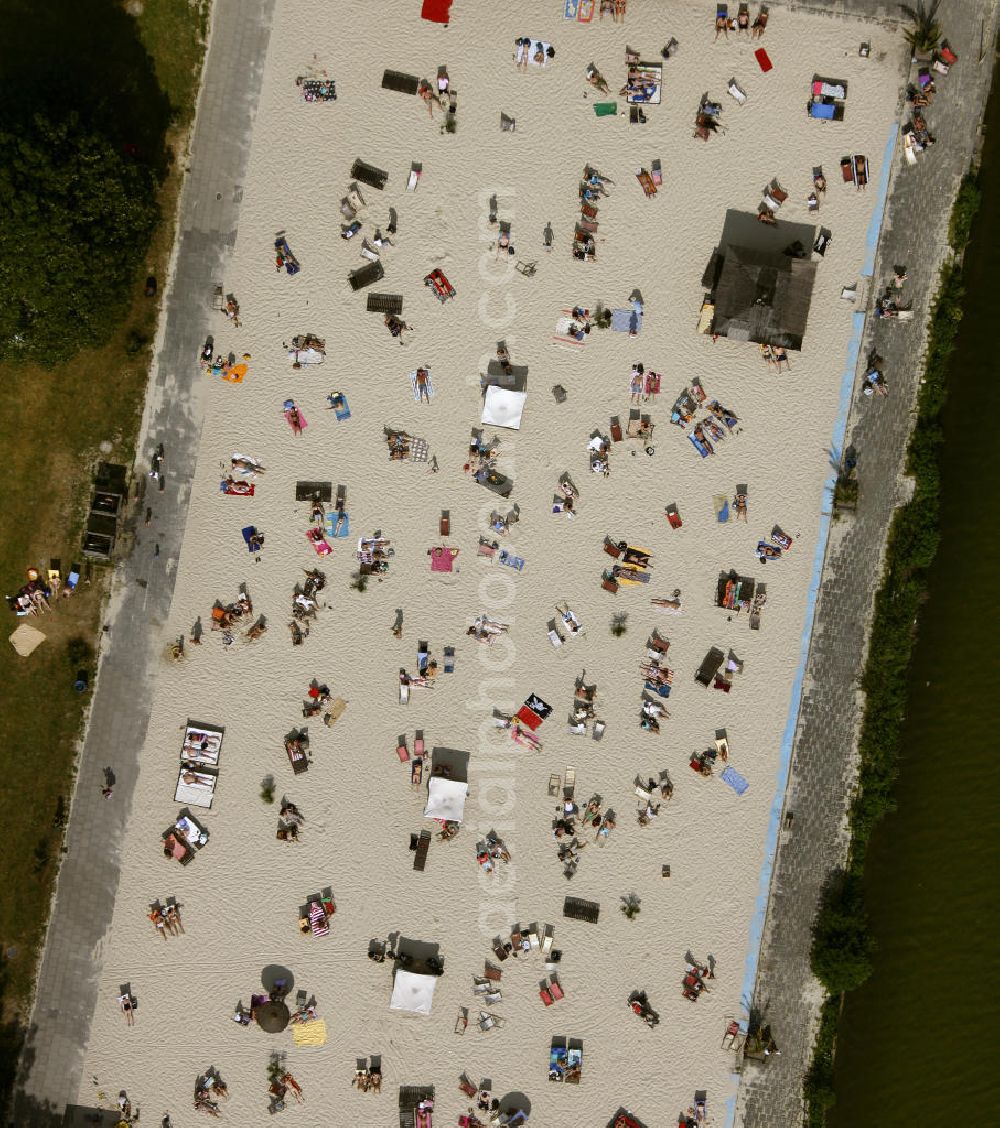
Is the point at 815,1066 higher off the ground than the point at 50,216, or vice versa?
the point at 50,216

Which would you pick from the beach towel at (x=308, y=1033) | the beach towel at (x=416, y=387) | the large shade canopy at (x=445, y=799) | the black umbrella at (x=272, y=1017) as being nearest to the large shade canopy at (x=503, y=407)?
the beach towel at (x=416, y=387)

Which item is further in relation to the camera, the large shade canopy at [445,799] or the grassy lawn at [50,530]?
the large shade canopy at [445,799]

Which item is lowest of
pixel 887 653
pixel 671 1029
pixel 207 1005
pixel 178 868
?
pixel 207 1005

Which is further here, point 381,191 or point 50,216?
point 381,191

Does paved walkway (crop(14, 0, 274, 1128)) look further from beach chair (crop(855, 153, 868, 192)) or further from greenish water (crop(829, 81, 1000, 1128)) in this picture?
greenish water (crop(829, 81, 1000, 1128))

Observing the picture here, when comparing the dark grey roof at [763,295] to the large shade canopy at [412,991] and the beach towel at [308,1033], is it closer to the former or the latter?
the large shade canopy at [412,991]

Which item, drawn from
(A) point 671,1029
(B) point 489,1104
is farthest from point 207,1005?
(A) point 671,1029

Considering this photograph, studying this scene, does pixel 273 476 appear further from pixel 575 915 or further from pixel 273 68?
pixel 575 915
